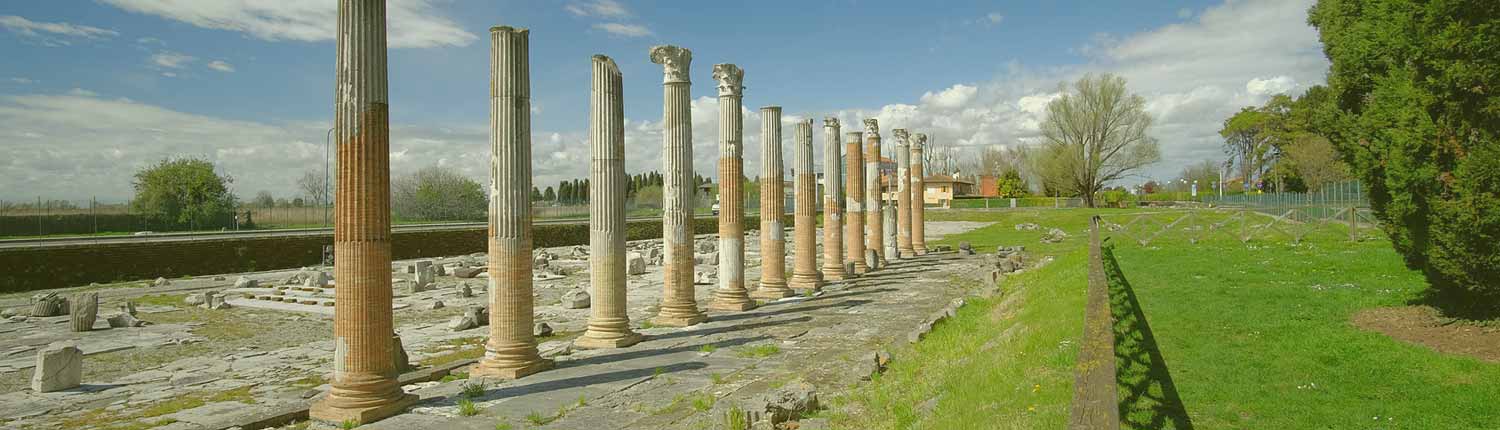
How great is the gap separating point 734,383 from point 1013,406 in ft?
11.8

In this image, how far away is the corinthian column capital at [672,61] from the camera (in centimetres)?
1399

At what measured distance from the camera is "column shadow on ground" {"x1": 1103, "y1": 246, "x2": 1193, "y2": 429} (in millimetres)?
6441

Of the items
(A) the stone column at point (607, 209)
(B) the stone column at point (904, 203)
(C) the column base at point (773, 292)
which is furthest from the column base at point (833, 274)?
(A) the stone column at point (607, 209)

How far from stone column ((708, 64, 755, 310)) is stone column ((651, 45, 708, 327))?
4.84ft

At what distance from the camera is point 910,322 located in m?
14.2

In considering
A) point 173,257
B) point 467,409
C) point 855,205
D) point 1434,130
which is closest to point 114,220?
point 173,257

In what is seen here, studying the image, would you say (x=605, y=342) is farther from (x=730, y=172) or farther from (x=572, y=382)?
(x=730, y=172)

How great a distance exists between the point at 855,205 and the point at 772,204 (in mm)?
7999

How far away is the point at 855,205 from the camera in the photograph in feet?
82.6

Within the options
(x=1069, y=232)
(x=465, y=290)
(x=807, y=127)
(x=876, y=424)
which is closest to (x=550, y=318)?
(x=465, y=290)

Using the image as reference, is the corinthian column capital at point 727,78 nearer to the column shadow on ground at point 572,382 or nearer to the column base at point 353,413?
the column shadow on ground at point 572,382

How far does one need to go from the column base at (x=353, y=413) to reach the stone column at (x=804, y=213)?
1255cm

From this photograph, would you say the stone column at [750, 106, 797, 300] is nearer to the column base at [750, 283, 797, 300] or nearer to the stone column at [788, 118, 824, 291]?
the column base at [750, 283, 797, 300]

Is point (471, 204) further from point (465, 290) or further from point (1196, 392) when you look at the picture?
point (1196, 392)
